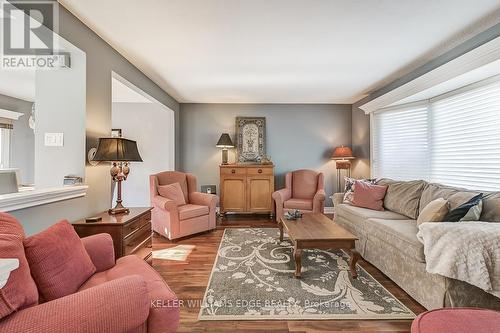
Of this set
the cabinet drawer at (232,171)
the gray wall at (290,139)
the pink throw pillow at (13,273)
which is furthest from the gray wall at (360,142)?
the pink throw pillow at (13,273)

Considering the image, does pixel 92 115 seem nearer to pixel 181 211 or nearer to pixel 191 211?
pixel 181 211

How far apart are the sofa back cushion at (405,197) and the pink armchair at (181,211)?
2.57 meters

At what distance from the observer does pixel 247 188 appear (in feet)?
15.3

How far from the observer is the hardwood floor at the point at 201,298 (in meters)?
1.65

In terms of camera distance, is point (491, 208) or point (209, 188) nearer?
point (491, 208)

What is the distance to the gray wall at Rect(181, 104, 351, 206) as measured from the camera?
5223 millimetres

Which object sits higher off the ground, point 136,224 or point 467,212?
point 467,212

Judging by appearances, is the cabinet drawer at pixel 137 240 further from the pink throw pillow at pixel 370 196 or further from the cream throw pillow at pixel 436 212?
the pink throw pillow at pixel 370 196

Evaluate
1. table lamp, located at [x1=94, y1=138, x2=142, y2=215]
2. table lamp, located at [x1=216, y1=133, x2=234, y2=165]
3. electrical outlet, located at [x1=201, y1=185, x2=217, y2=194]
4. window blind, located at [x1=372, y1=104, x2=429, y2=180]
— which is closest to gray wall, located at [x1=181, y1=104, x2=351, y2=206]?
electrical outlet, located at [x1=201, y1=185, x2=217, y2=194]

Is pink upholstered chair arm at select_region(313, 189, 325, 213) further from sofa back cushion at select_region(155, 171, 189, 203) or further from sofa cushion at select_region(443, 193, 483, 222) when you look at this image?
sofa back cushion at select_region(155, 171, 189, 203)

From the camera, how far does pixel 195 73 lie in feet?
11.2

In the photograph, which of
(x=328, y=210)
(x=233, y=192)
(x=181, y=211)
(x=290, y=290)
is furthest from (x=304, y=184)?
(x=290, y=290)

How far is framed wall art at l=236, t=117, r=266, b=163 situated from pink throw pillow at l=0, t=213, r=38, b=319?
4107mm

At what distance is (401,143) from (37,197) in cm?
458
